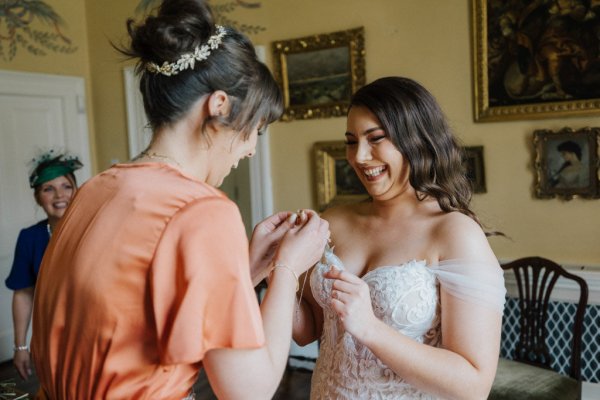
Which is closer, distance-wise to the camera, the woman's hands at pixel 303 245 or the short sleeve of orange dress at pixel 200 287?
the short sleeve of orange dress at pixel 200 287

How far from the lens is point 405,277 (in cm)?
157

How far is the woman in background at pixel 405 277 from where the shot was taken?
4.73 ft

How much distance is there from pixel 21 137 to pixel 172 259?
478 cm

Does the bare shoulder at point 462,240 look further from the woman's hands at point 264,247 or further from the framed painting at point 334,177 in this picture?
the framed painting at point 334,177

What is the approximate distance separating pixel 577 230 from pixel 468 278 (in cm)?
215

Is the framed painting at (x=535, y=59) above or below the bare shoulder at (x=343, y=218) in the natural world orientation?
above

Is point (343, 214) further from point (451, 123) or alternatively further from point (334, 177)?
point (334, 177)

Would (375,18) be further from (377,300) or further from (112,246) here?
(112,246)

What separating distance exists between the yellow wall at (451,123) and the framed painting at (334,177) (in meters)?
0.10

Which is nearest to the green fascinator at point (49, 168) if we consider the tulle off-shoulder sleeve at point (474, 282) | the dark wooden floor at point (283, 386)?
the dark wooden floor at point (283, 386)

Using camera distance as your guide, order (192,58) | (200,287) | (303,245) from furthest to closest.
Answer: (303,245) < (192,58) < (200,287)

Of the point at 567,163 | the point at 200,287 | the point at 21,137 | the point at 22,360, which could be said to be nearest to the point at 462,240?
the point at 200,287

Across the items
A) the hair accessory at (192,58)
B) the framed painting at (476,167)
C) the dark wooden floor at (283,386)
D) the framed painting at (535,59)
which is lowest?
the dark wooden floor at (283,386)

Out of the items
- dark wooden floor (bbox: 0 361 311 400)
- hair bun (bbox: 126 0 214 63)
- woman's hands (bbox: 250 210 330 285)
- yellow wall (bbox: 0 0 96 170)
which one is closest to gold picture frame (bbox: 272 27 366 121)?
dark wooden floor (bbox: 0 361 311 400)
